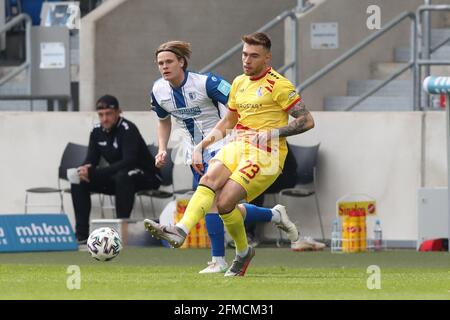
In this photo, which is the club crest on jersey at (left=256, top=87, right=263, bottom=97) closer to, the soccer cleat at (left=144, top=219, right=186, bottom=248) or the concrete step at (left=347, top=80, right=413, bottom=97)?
the soccer cleat at (left=144, top=219, right=186, bottom=248)

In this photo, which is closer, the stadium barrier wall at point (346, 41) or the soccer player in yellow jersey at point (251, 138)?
the soccer player in yellow jersey at point (251, 138)

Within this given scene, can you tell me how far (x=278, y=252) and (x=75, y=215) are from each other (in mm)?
3064

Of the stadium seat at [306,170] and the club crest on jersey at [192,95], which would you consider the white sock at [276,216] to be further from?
the stadium seat at [306,170]

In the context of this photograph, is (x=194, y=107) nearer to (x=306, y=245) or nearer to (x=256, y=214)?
(x=256, y=214)

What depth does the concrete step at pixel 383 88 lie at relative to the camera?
21.0 m

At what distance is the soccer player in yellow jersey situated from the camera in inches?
491

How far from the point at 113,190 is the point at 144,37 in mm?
3129

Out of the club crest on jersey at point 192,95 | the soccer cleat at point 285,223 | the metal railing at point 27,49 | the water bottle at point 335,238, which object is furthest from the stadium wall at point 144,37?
the soccer cleat at point 285,223

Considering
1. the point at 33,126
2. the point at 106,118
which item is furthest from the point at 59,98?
the point at 106,118

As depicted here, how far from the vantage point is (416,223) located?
19.3 m

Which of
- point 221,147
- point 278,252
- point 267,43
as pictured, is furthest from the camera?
point 278,252

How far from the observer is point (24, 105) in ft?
77.0

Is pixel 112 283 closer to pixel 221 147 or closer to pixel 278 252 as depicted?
pixel 221 147

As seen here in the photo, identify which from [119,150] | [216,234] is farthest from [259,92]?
[119,150]
